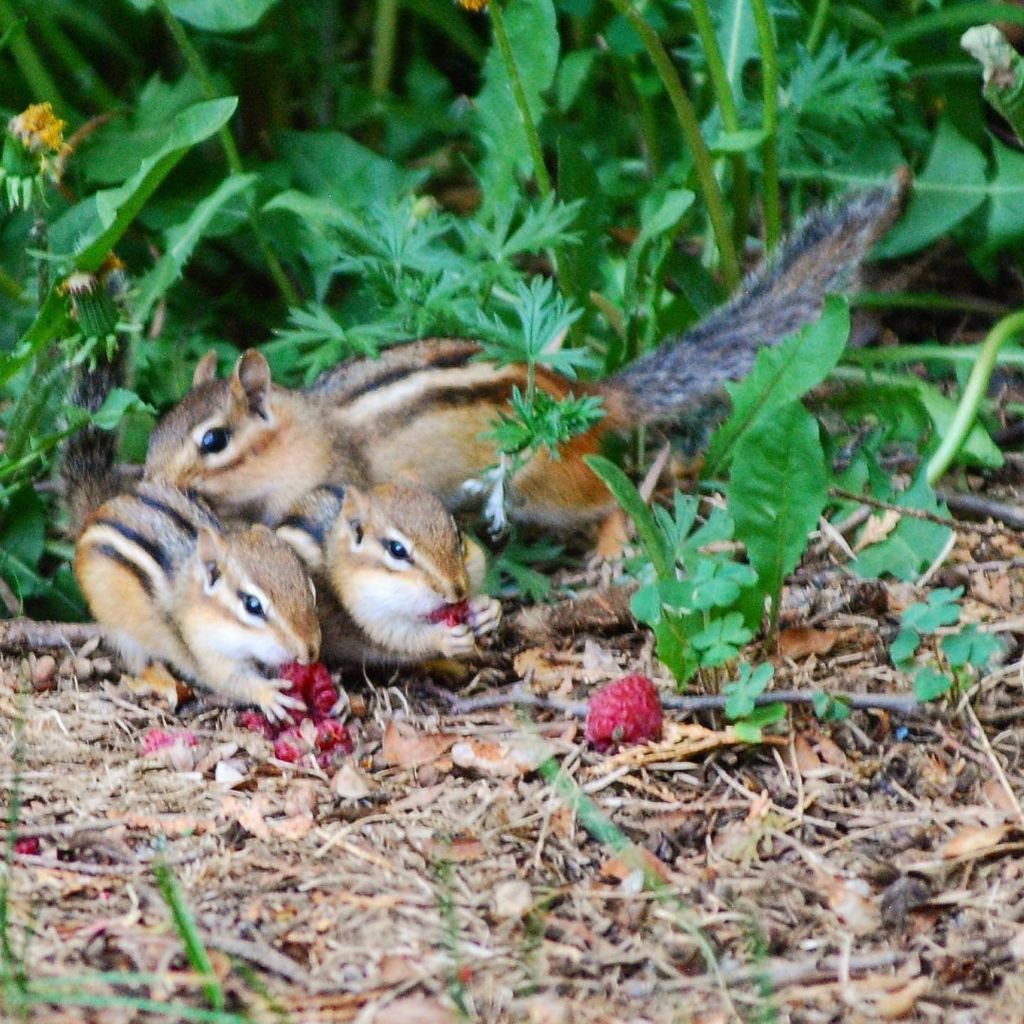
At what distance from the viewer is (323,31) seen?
18.2ft

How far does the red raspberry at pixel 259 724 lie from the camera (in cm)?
346

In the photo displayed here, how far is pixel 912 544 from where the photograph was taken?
3.52 meters

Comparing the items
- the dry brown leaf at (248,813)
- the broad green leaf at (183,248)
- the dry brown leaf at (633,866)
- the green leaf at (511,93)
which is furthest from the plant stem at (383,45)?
→ the dry brown leaf at (633,866)

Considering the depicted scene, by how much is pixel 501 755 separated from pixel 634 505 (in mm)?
587

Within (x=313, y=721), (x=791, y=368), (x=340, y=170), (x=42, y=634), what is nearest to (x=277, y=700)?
(x=313, y=721)

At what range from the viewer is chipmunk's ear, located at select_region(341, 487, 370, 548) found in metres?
3.60

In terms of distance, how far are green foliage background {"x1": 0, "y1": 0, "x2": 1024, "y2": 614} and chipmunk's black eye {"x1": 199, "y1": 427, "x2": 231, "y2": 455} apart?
0.19 m

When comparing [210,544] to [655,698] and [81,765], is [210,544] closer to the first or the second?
[81,765]

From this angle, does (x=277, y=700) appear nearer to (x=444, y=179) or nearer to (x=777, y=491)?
(x=777, y=491)

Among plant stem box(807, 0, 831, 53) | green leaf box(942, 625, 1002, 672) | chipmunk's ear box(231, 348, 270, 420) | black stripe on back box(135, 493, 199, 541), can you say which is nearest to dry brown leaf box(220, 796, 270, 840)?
black stripe on back box(135, 493, 199, 541)

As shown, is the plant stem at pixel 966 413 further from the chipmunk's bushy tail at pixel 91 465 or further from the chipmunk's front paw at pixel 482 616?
the chipmunk's bushy tail at pixel 91 465

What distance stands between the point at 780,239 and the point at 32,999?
2.93 metres

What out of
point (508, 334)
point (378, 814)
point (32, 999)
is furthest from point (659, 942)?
point (508, 334)

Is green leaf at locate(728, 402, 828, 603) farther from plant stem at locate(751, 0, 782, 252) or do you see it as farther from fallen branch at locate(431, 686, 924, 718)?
plant stem at locate(751, 0, 782, 252)
